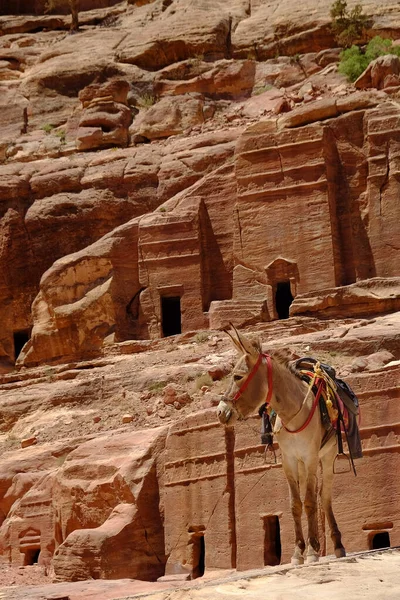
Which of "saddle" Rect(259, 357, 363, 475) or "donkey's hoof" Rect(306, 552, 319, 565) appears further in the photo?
"saddle" Rect(259, 357, 363, 475)

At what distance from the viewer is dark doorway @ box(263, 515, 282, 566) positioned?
1689cm

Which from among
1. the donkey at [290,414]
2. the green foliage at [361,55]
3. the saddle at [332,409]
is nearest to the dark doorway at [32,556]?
the saddle at [332,409]

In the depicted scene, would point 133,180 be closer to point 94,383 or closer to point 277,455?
point 94,383

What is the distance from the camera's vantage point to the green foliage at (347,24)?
43.9 meters

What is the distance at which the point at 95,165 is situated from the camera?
39062mm

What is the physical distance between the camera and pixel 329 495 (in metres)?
13.2

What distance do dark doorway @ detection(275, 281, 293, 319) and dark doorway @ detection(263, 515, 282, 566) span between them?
15552 millimetres

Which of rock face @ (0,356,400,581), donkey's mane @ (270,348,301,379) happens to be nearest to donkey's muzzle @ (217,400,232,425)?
donkey's mane @ (270,348,301,379)

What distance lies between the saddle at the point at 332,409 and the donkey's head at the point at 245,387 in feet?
2.54

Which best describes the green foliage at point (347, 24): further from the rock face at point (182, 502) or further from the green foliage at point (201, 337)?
the rock face at point (182, 502)

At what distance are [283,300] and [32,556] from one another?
41.6ft

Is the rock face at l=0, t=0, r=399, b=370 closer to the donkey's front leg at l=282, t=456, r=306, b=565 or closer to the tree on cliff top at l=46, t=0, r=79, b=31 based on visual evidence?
the tree on cliff top at l=46, t=0, r=79, b=31

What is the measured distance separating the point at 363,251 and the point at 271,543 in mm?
15539

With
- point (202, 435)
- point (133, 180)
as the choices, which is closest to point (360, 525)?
point (202, 435)
